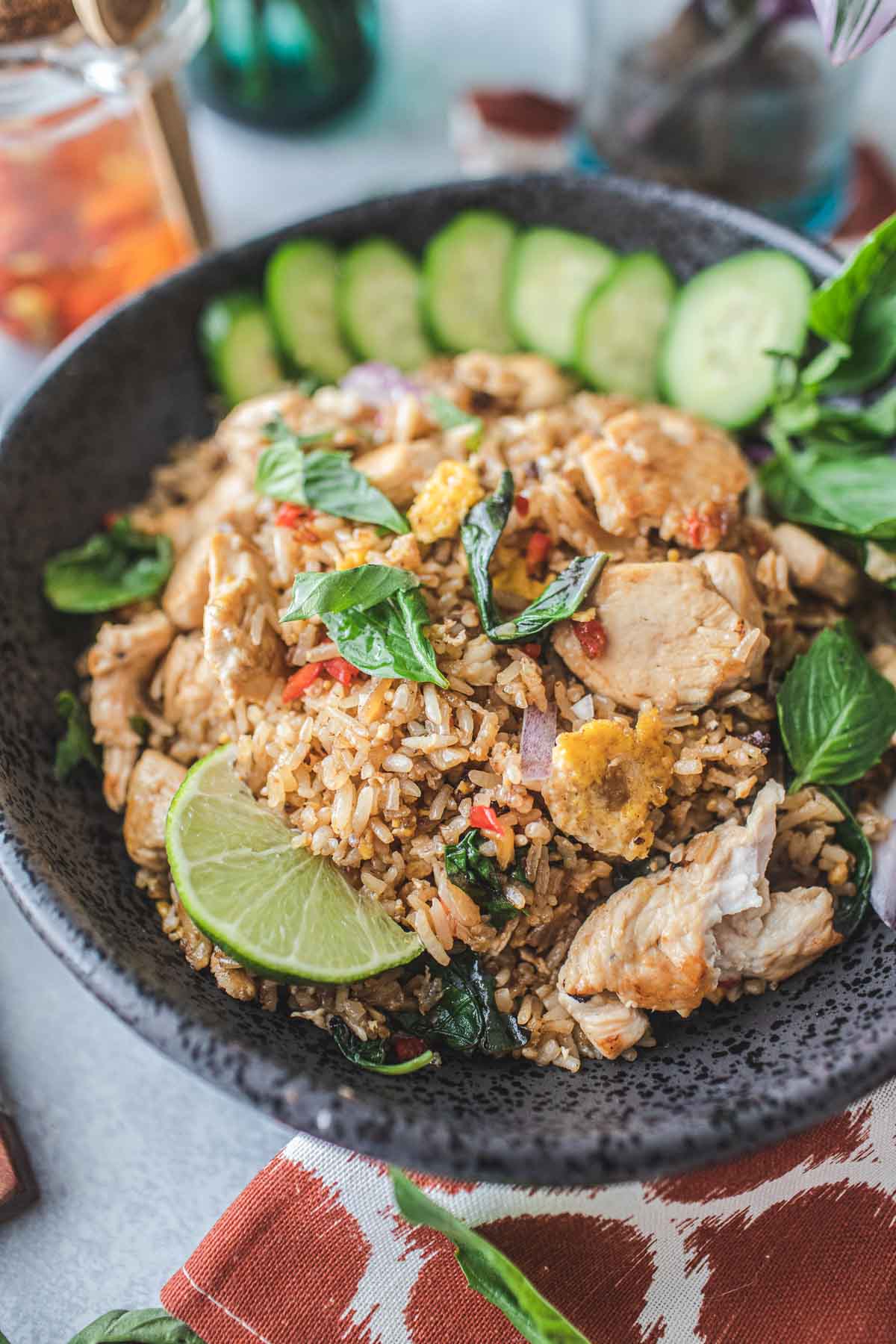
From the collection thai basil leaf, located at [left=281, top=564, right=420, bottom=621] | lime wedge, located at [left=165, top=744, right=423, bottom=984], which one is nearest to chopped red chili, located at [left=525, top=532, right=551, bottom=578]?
thai basil leaf, located at [left=281, top=564, right=420, bottom=621]

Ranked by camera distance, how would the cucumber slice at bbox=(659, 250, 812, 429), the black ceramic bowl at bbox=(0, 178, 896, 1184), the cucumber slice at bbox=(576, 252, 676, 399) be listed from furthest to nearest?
the cucumber slice at bbox=(576, 252, 676, 399) < the cucumber slice at bbox=(659, 250, 812, 429) < the black ceramic bowl at bbox=(0, 178, 896, 1184)

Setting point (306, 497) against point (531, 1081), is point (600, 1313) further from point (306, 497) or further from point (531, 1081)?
point (306, 497)

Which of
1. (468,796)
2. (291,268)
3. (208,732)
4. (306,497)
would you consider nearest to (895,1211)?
(468,796)

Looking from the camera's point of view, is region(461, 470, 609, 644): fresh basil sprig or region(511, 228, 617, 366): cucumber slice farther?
region(511, 228, 617, 366): cucumber slice

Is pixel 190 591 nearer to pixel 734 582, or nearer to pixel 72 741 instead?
pixel 72 741

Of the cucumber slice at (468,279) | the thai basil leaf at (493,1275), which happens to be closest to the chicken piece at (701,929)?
the thai basil leaf at (493,1275)

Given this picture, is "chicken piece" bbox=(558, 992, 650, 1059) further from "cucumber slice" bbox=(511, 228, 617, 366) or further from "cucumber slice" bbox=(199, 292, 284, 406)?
"cucumber slice" bbox=(199, 292, 284, 406)
